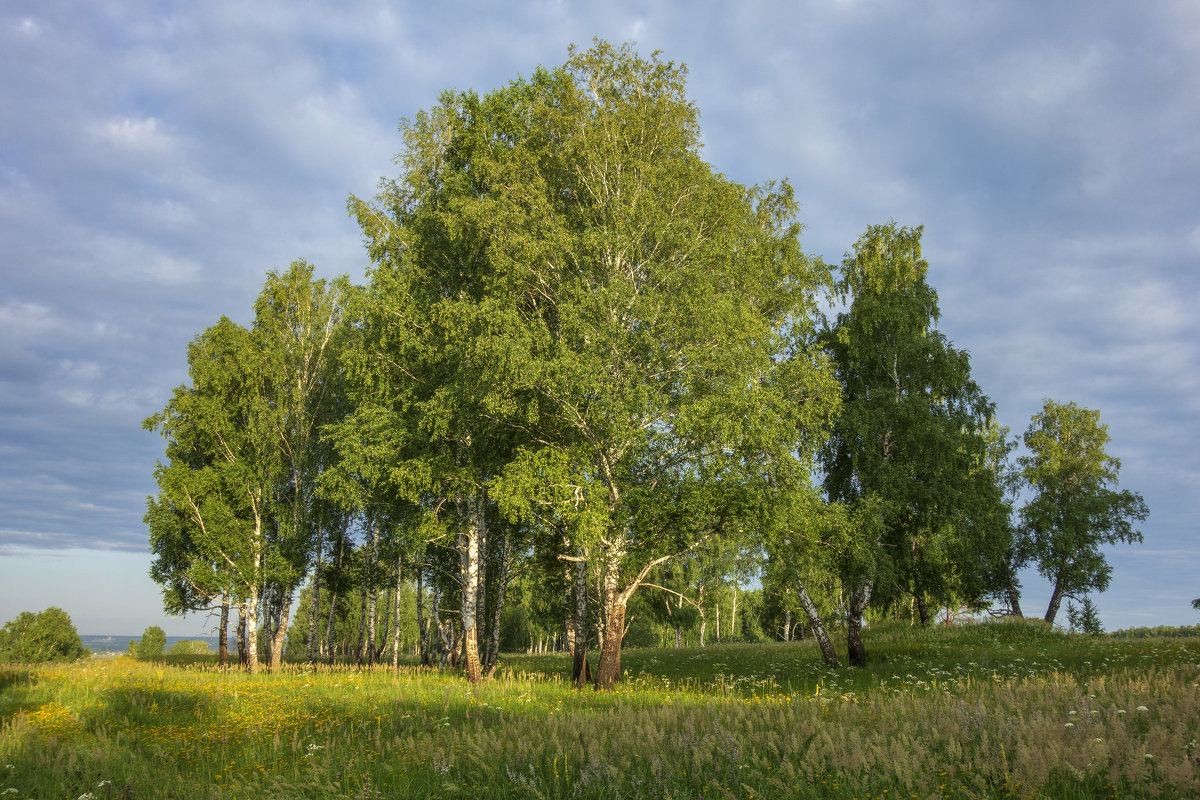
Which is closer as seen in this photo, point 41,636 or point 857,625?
point 857,625

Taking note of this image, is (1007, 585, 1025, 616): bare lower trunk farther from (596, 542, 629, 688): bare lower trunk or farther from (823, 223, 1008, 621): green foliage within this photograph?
(596, 542, 629, 688): bare lower trunk

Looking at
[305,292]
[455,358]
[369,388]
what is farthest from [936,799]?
[305,292]

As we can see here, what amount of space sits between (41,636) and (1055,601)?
81362mm

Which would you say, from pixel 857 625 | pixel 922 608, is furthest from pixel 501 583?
pixel 922 608

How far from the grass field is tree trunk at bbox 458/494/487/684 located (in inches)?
168

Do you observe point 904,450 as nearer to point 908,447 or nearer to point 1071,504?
point 908,447

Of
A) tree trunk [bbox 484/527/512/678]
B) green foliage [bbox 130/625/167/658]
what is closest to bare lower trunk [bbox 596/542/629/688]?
tree trunk [bbox 484/527/512/678]

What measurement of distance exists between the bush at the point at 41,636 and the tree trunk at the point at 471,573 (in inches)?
2389

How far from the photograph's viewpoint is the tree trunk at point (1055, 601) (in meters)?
34.0

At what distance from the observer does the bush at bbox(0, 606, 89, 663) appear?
192 feet

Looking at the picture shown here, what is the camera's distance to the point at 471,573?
19.1 meters

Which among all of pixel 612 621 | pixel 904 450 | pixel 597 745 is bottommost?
pixel 612 621

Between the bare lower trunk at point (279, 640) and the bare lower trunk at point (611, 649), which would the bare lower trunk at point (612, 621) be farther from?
the bare lower trunk at point (279, 640)

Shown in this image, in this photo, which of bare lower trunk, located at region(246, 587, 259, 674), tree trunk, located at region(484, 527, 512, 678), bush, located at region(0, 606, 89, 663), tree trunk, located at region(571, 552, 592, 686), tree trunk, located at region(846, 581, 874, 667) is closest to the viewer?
tree trunk, located at region(571, 552, 592, 686)
